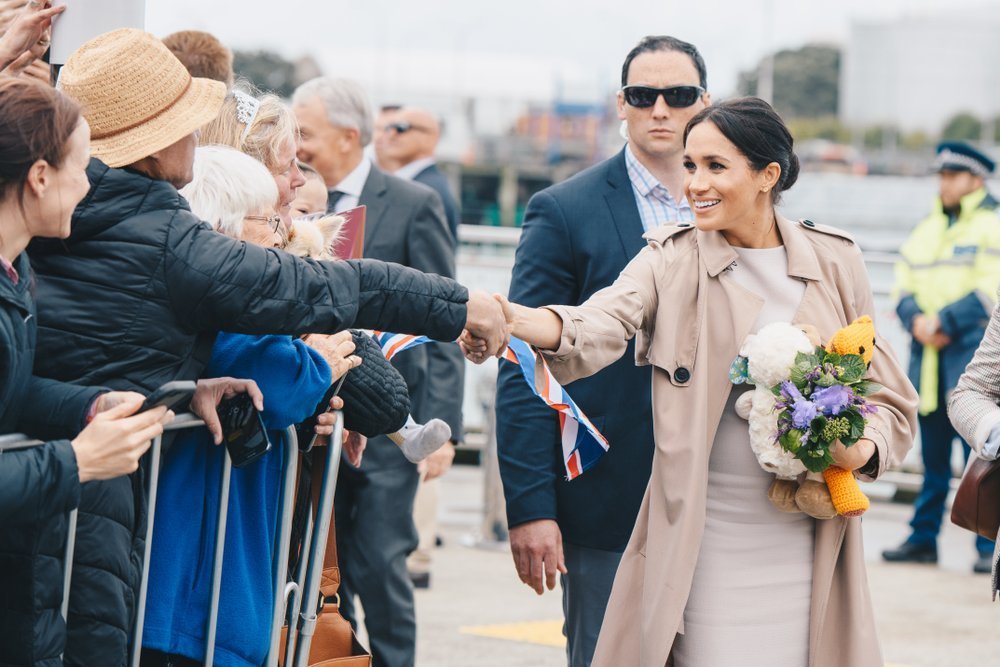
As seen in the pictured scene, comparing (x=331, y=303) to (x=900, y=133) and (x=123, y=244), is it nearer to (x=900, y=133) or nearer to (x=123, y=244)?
(x=123, y=244)

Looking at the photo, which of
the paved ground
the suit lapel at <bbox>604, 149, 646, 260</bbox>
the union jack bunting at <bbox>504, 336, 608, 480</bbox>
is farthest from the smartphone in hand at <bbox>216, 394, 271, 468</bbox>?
the paved ground

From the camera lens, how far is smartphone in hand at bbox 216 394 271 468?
3.26 meters

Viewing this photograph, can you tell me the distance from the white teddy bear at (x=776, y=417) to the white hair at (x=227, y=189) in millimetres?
1244

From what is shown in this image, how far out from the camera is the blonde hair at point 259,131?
393cm

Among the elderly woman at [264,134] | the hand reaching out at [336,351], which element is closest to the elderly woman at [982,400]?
the hand reaching out at [336,351]

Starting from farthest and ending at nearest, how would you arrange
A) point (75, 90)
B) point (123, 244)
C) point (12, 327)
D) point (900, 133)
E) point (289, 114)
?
point (900, 133) < point (289, 114) < point (75, 90) < point (123, 244) < point (12, 327)

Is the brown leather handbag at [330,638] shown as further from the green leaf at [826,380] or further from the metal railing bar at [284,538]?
the green leaf at [826,380]

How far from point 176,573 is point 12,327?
0.81 m

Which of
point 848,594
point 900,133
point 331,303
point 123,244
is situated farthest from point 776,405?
point 900,133

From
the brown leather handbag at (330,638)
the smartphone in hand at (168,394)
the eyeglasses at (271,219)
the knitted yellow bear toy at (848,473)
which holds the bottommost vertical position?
the brown leather handbag at (330,638)

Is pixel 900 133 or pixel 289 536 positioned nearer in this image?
pixel 289 536

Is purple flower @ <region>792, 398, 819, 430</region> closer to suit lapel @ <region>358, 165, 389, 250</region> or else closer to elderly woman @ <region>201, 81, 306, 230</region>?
elderly woman @ <region>201, 81, 306, 230</region>

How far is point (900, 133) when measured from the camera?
133500 mm

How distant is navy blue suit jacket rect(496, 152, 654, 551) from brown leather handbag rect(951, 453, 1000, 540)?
894 mm
